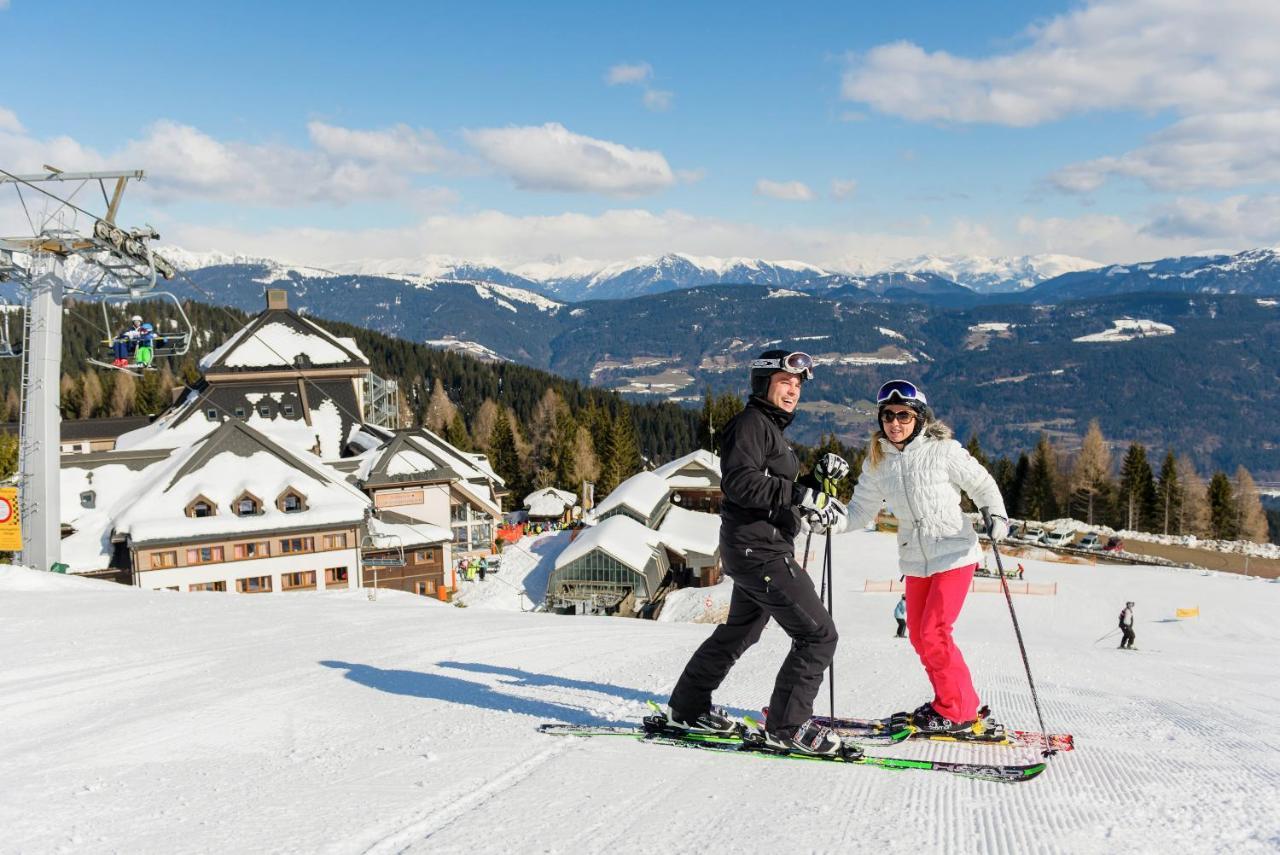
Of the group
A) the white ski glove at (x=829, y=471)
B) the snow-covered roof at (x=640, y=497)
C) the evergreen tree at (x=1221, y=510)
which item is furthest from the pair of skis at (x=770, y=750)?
the evergreen tree at (x=1221, y=510)

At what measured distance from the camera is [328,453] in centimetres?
4853

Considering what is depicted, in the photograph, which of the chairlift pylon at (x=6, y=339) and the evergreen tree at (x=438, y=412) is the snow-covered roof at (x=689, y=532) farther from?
the evergreen tree at (x=438, y=412)

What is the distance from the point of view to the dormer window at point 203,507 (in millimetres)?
30328

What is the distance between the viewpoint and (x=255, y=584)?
101 ft

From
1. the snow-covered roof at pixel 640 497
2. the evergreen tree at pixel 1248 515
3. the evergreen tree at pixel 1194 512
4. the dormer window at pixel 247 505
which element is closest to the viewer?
the dormer window at pixel 247 505

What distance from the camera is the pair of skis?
461 cm

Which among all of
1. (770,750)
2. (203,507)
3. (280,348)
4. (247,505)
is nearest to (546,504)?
(280,348)

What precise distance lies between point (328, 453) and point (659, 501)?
64.3 ft

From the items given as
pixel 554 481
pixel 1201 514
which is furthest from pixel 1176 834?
pixel 1201 514

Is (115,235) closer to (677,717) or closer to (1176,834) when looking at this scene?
(677,717)

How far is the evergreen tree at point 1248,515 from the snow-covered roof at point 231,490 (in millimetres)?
74406

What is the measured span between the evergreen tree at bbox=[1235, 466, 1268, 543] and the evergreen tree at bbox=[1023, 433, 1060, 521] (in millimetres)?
14556

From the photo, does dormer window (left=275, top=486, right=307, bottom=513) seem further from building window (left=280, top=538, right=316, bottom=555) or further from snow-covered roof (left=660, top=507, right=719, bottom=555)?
snow-covered roof (left=660, top=507, right=719, bottom=555)

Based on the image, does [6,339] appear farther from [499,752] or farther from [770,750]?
[770,750]
